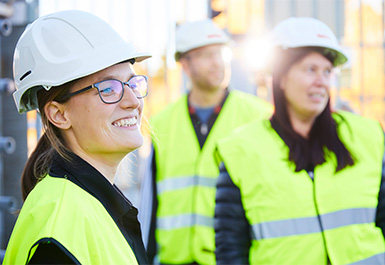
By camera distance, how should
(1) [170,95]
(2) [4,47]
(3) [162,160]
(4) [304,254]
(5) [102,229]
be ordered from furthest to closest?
(1) [170,95] → (3) [162,160] → (2) [4,47] → (4) [304,254] → (5) [102,229]

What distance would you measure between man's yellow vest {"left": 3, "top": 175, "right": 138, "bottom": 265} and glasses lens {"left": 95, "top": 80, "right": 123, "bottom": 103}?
0.31 m

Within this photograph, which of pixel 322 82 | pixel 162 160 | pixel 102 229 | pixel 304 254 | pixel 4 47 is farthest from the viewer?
pixel 162 160

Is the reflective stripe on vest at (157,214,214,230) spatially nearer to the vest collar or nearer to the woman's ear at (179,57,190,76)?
the woman's ear at (179,57,190,76)

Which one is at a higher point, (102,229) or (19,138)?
(102,229)

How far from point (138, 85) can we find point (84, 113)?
0.22 metres

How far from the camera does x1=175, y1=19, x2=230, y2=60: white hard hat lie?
12.1 feet

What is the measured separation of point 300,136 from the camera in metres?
2.27

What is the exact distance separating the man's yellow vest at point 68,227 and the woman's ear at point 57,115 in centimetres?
21

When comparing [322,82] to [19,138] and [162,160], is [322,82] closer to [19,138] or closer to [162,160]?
[162,160]

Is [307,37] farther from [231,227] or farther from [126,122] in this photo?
[126,122]

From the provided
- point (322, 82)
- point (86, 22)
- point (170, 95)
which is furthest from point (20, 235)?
point (170, 95)

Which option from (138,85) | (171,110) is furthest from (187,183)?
(138,85)

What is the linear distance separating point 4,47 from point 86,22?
151 centimetres

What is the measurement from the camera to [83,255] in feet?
3.77
